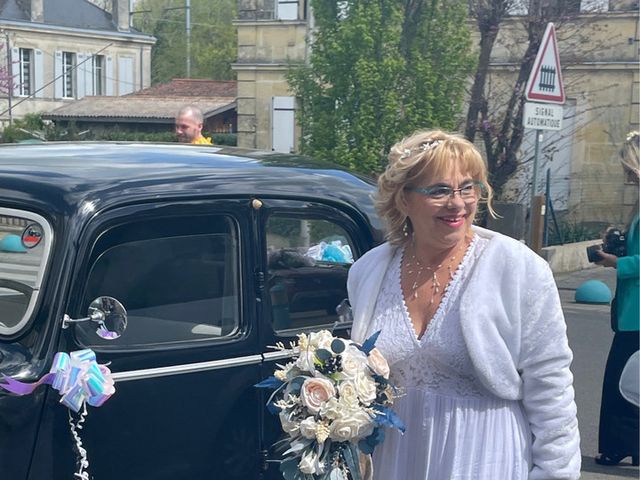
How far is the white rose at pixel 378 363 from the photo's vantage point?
2.80 metres

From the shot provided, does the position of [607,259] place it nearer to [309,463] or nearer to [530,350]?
[530,350]

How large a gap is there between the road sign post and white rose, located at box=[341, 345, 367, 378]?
6842mm

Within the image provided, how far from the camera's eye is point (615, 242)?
641 centimetres

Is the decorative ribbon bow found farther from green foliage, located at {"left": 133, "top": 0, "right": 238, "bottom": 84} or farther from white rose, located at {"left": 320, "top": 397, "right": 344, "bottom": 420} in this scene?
green foliage, located at {"left": 133, "top": 0, "right": 238, "bottom": 84}

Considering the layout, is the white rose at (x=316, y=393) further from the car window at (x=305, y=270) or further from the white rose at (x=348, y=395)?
the car window at (x=305, y=270)

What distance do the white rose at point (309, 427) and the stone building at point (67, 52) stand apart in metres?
43.7

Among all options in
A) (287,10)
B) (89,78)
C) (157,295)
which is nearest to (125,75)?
(89,78)

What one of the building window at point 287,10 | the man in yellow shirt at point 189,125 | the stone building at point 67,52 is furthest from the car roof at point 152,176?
the stone building at point 67,52

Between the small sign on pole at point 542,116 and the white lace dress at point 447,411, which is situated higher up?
the small sign on pole at point 542,116

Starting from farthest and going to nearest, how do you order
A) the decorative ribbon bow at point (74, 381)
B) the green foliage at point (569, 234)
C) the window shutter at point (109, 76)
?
the window shutter at point (109, 76) → the green foliage at point (569, 234) → the decorative ribbon bow at point (74, 381)

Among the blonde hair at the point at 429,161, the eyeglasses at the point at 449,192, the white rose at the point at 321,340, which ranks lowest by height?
the white rose at the point at 321,340

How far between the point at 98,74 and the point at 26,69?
4562mm

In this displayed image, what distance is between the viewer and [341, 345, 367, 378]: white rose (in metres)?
2.79

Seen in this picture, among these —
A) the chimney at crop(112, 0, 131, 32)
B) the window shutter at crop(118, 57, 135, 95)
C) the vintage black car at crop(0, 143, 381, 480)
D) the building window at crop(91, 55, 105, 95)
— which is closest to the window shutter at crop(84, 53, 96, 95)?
the building window at crop(91, 55, 105, 95)
